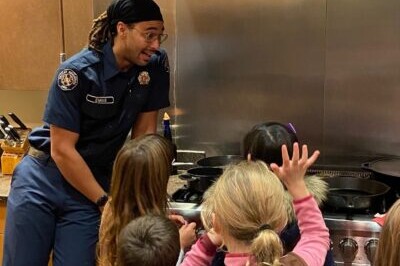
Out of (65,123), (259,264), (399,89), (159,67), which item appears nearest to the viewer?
(259,264)

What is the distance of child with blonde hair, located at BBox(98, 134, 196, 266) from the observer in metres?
1.50

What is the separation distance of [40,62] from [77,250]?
2.92ft

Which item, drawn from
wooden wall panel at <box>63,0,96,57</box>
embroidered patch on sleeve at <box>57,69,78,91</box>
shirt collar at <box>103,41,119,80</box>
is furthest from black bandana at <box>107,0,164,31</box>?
wooden wall panel at <box>63,0,96,57</box>

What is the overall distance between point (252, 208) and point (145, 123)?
849 mm

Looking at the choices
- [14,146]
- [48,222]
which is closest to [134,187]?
[48,222]

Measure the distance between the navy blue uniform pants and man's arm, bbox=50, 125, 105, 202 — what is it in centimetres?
4

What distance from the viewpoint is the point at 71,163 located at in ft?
5.80

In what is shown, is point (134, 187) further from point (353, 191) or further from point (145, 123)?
point (353, 191)

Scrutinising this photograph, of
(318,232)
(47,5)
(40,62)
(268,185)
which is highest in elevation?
(47,5)

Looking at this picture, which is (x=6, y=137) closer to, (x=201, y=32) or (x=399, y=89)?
(x=201, y=32)

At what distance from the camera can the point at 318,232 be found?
1338mm

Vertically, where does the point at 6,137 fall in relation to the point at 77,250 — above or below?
above

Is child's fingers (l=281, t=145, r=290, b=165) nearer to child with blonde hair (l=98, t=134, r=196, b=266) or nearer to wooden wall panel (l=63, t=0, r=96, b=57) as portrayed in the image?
child with blonde hair (l=98, t=134, r=196, b=266)

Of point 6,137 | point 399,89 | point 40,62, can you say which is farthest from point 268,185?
point 6,137
